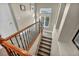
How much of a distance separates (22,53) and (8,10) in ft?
7.99

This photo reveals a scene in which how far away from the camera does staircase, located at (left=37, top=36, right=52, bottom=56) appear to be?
→ 533 centimetres

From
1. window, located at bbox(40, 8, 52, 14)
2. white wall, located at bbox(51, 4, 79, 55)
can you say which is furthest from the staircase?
window, located at bbox(40, 8, 52, 14)

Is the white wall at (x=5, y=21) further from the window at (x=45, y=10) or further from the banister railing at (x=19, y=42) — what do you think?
the window at (x=45, y=10)

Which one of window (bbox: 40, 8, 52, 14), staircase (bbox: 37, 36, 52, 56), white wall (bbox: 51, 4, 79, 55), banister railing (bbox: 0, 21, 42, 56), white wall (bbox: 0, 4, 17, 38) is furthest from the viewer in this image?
window (bbox: 40, 8, 52, 14)

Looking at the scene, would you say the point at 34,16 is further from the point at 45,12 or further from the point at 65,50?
the point at 65,50

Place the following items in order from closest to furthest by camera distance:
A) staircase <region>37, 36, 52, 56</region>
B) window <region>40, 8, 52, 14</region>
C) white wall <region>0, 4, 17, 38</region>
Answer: white wall <region>0, 4, 17, 38</region>, staircase <region>37, 36, 52, 56</region>, window <region>40, 8, 52, 14</region>

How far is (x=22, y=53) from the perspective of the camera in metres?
1.36

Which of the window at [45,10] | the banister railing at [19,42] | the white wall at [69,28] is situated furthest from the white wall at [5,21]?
the window at [45,10]

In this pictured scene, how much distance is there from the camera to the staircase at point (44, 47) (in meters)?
5.33

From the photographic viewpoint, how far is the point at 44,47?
18.4 feet

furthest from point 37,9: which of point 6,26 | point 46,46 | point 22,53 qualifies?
point 22,53

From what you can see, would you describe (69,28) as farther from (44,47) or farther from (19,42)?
(44,47)

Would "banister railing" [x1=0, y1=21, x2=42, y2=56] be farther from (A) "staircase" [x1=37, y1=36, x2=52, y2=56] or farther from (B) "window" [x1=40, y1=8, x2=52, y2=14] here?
(B) "window" [x1=40, y1=8, x2=52, y2=14]

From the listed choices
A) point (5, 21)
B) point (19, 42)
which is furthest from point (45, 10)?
point (5, 21)
